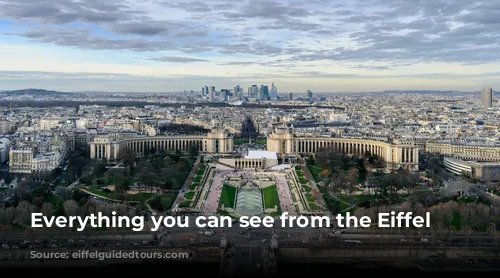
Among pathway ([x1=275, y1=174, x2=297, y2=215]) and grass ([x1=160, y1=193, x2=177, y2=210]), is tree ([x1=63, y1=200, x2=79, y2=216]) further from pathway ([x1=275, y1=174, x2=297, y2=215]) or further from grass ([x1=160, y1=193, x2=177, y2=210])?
pathway ([x1=275, y1=174, x2=297, y2=215])

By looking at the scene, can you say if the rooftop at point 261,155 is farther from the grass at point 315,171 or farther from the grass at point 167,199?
the grass at point 167,199

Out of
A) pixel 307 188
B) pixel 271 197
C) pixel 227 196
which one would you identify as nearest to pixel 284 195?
pixel 271 197

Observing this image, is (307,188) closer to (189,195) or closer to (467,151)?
(189,195)

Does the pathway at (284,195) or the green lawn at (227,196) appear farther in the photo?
the green lawn at (227,196)

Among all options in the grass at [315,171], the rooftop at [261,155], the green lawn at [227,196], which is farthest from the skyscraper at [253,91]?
the green lawn at [227,196]

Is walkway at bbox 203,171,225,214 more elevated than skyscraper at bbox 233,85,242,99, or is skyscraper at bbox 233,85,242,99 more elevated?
skyscraper at bbox 233,85,242,99

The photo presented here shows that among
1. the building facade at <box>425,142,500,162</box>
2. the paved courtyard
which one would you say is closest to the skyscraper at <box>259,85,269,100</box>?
the building facade at <box>425,142,500,162</box>
